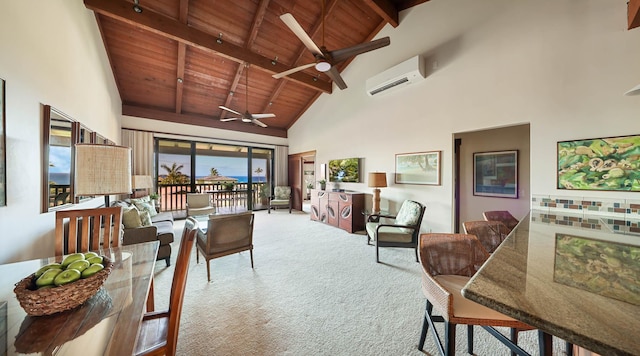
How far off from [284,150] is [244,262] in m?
4.99

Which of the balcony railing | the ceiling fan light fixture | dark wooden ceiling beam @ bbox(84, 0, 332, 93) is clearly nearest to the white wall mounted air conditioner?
the ceiling fan light fixture

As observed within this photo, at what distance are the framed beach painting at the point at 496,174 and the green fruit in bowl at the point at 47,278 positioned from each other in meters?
5.20

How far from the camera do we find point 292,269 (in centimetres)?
274

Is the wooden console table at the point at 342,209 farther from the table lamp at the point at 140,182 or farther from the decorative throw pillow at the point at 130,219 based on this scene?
the table lamp at the point at 140,182

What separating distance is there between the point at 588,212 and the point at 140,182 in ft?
22.9

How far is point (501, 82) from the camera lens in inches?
112

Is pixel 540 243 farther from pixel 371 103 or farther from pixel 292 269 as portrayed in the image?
pixel 371 103

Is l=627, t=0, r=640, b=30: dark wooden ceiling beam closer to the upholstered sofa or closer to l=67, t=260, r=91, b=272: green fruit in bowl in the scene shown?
l=67, t=260, r=91, b=272: green fruit in bowl

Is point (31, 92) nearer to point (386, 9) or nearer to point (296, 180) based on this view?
point (386, 9)

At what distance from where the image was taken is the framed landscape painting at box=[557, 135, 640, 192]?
2.04 metres

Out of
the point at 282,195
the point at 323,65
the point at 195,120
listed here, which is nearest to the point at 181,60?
the point at 195,120

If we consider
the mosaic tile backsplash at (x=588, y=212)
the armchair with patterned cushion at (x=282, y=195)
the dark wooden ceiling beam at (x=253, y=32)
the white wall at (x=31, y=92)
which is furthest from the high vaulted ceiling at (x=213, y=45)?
the mosaic tile backsplash at (x=588, y=212)

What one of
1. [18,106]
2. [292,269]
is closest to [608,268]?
[292,269]

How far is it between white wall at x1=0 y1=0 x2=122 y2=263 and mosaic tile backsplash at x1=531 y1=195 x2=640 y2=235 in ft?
13.4
